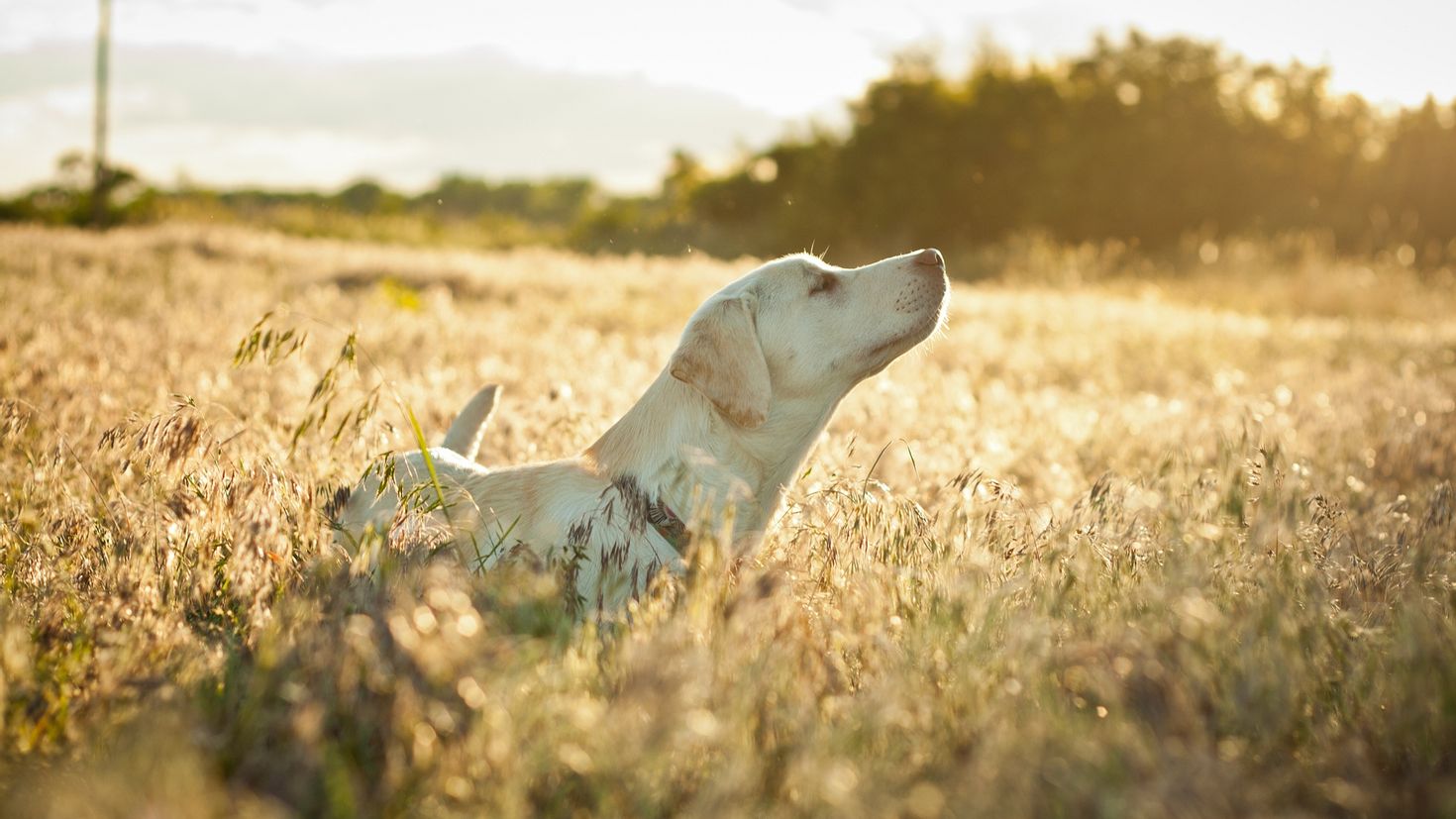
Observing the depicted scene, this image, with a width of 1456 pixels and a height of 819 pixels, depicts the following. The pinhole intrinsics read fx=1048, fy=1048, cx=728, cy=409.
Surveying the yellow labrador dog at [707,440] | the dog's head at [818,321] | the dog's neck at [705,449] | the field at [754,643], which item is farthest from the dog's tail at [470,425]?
the dog's head at [818,321]

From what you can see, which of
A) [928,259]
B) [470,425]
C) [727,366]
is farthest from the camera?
[470,425]

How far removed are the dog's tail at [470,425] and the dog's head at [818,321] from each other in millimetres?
1254

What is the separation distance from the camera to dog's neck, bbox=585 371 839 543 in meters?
3.28

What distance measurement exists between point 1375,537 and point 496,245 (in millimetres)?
29988

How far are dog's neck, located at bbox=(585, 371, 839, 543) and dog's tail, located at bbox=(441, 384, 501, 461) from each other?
3.30 ft

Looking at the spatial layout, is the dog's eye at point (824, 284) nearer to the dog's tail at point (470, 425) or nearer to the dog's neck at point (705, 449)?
the dog's neck at point (705, 449)

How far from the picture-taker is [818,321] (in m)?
3.66

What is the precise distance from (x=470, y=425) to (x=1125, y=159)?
2430cm

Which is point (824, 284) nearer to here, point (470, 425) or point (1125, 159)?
point (470, 425)

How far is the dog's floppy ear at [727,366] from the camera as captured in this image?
329cm

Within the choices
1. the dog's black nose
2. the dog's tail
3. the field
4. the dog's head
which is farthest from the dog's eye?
the dog's tail

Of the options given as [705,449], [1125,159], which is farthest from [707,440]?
[1125,159]

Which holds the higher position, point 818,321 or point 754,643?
point 818,321

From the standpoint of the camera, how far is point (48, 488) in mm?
3533
